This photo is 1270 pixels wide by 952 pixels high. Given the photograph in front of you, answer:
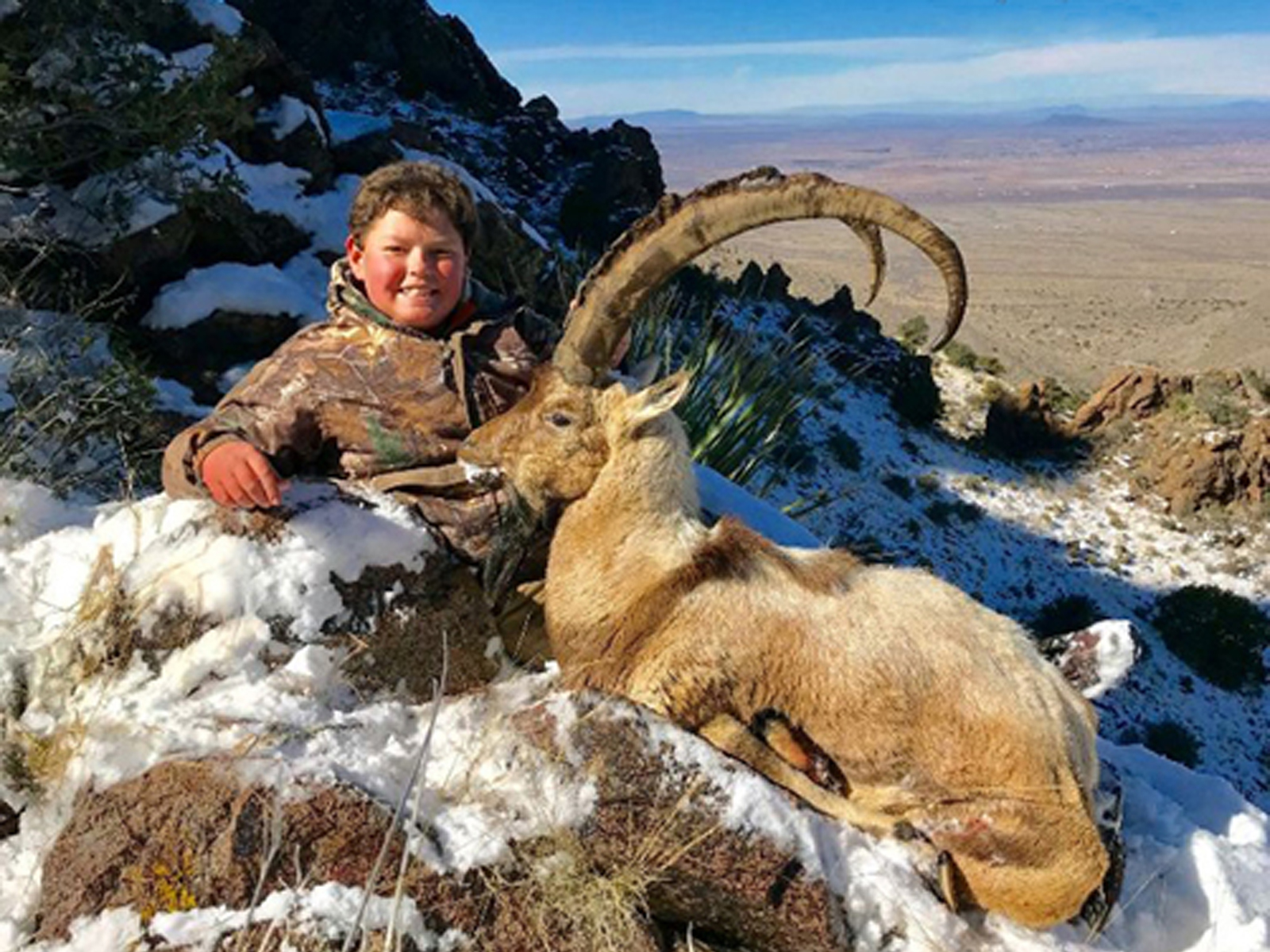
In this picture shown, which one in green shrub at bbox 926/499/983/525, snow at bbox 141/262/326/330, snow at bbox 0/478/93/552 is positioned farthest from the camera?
green shrub at bbox 926/499/983/525

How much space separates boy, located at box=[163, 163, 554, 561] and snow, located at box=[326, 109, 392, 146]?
751 cm

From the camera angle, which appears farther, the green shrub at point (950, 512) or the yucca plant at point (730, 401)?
the green shrub at point (950, 512)

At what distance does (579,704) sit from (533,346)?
1704 mm

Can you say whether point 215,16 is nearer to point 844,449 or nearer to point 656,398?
point 656,398

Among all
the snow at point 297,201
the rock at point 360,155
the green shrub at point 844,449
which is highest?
the rock at point 360,155

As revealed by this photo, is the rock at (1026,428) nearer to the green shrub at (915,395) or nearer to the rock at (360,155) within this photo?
the green shrub at (915,395)

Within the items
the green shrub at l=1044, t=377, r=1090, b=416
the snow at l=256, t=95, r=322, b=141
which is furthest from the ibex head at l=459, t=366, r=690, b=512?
the green shrub at l=1044, t=377, r=1090, b=416

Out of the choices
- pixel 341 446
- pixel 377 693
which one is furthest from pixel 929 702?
pixel 341 446

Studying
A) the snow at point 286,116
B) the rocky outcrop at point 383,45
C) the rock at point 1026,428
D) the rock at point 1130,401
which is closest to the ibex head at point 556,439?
the snow at point 286,116

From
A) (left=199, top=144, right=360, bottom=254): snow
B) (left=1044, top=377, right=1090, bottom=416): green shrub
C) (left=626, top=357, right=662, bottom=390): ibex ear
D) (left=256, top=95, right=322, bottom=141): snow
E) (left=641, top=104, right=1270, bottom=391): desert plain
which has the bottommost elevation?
(left=641, top=104, right=1270, bottom=391): desert plain

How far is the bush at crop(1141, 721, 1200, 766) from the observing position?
36.3ft

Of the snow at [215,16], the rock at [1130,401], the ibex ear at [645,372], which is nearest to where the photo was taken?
the ibex ear at [645,372]

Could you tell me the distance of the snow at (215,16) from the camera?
9070mm

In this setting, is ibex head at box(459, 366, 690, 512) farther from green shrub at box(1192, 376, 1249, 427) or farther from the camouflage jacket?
green shrub at box(1192, 376, 1249, 427)
